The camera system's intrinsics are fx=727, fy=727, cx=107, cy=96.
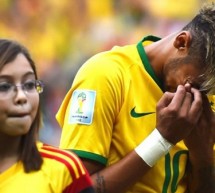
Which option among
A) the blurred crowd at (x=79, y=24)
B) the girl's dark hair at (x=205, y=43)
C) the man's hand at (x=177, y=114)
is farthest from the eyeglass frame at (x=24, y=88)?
the blurred crowd at (x=79, y=24)

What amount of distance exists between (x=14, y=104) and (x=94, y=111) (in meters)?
0.52

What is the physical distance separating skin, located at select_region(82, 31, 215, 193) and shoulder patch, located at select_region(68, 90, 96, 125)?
0.15 metres

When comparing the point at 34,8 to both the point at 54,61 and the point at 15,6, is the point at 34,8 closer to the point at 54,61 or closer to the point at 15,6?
the point at 15,6

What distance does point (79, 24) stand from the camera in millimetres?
7348

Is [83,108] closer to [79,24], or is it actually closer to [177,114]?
[177,114]

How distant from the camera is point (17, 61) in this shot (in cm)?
226

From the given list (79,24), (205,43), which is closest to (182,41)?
(205,43)

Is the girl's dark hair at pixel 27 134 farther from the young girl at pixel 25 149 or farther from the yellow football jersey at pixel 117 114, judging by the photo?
the yellow football jersey at pixel 117 114

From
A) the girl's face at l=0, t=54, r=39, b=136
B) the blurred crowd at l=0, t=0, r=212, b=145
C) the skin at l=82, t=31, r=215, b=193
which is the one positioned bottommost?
the blurred crowd at l=0, t=0, r=212, b=145

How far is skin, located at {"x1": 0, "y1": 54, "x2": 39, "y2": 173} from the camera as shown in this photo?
2.19 metres

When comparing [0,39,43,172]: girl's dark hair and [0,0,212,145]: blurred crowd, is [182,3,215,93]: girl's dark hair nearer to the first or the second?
[0,39,43,172]: girl's dark hair

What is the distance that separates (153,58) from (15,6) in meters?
4.77

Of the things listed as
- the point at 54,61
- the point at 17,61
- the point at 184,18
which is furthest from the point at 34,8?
the point at 17,61

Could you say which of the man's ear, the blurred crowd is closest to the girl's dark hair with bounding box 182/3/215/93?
the man's ear
